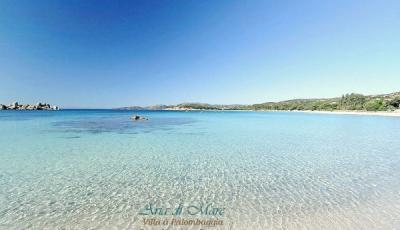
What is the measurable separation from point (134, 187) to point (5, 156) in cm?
879

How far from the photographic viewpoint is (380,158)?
37.1ft

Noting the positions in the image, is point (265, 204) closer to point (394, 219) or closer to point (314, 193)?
point (314, 193)

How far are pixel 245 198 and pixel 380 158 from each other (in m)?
9.22

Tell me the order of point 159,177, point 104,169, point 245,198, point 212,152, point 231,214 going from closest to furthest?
point 231,214 < point 245,198 < point 159,177 < point 104,169 < point 212,152

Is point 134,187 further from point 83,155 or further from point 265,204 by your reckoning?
point 83,155

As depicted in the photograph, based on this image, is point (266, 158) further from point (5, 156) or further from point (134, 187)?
point (5, 156)

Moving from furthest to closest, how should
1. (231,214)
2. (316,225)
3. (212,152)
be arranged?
(212,152), (231,214), (316,225)

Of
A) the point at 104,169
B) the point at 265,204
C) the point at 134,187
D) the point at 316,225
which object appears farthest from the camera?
the point at 104,169

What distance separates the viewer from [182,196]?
6.40 m

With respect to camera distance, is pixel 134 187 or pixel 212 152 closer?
pixel 134 187

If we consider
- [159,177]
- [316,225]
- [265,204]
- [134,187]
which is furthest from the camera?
[159,177]

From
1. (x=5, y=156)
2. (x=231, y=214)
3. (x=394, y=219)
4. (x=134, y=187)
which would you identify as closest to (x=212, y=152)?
(x=134, y=187)

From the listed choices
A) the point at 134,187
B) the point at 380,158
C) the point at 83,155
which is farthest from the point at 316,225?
the point at 83,155

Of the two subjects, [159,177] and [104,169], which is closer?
[159,177]
